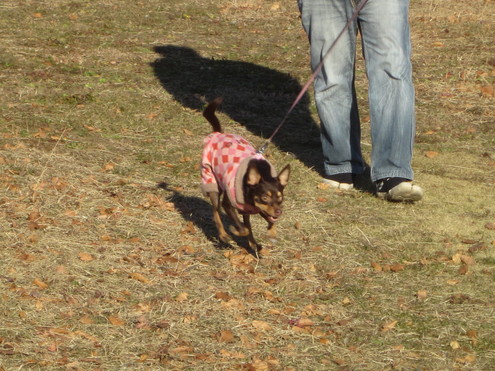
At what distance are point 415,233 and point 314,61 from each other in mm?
1779

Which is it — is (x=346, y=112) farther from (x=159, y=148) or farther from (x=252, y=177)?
(x=252, y=177)

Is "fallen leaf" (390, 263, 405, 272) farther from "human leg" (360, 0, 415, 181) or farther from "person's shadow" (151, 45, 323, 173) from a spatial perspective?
"person's shadow" (151, 45, 323, 173)

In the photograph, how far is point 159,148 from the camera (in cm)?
849

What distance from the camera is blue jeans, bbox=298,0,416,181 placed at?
23.2 feet

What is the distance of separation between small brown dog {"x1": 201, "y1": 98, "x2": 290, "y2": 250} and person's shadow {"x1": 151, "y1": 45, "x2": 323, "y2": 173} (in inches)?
88.9

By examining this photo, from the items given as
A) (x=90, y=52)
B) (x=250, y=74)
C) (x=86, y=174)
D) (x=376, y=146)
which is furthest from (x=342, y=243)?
(x=90, y=52)

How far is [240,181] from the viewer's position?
217 inches

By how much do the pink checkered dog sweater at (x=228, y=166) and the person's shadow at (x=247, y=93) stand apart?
2266mm

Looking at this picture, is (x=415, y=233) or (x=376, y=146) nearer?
(x=415, y=233)

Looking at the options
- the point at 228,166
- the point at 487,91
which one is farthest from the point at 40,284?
the point at 487,91

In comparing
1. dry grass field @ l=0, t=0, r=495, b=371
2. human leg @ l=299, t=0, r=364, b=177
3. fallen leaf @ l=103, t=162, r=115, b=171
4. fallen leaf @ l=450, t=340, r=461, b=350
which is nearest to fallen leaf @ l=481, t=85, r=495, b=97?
dry grass field @ l=0, t=0, r=495, b=371

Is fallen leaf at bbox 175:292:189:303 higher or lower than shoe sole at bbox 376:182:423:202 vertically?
higher

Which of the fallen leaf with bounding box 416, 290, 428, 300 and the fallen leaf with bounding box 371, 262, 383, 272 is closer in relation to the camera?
the fallen leaf with bounding box 416, 290, 428, 300

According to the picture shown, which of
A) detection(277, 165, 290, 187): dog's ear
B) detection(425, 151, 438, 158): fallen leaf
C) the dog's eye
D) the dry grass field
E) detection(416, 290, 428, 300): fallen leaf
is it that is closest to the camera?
the dry grass field
